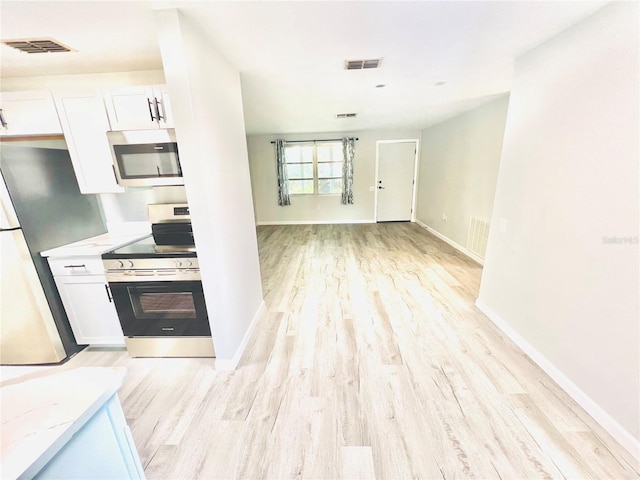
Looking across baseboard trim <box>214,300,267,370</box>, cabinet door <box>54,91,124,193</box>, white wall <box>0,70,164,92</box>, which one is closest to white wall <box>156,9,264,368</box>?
baseboard trim <box>214,300,267,370</box>

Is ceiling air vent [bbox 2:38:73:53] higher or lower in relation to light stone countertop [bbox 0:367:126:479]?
higher

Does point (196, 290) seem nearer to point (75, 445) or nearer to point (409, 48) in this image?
point (75, 445)

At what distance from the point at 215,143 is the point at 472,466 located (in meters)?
2.42

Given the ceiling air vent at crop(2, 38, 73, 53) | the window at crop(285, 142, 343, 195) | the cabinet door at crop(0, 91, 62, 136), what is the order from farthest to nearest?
the window at crop(285, 142, 343, 195)
the cabinet door at crop(0, 91, 62, 136)
the ceiling air vent at crop(2, 38, 73, 53)

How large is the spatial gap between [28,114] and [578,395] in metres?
4.41

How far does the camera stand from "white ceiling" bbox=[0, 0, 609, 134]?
1383 mm

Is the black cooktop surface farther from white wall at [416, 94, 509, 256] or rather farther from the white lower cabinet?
white wall at [416, 94, 509, 256]

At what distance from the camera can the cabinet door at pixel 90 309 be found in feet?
6.53

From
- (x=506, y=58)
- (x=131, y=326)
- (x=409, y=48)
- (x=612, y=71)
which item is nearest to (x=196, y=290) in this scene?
(x=131, y=326)

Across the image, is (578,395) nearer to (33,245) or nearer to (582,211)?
(582,211)

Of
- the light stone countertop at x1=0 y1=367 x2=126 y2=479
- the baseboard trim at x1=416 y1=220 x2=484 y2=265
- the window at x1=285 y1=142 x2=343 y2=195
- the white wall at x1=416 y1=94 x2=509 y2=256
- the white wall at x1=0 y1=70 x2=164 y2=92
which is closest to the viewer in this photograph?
the light stone countertop at x1=0 y1=367 x2=126 y2=479

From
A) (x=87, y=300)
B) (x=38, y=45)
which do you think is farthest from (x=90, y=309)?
(x=38, y=45)

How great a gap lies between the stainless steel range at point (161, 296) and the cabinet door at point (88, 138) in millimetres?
600

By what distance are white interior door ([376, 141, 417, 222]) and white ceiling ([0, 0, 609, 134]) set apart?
3573 mm
